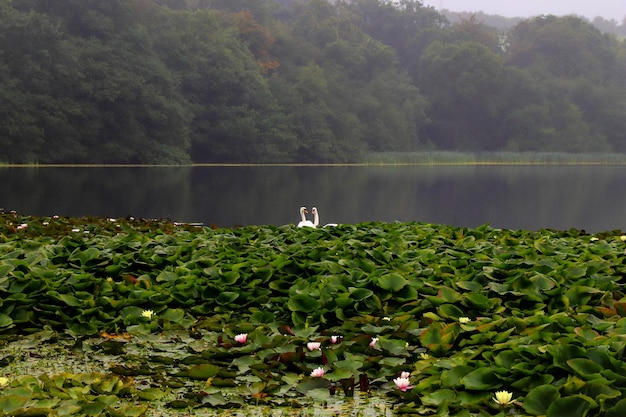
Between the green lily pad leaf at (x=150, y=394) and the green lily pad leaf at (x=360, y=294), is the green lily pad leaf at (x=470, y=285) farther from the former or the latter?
the green lily pad leaf at (x=150, y=394)

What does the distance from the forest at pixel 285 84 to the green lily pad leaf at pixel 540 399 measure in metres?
35.3

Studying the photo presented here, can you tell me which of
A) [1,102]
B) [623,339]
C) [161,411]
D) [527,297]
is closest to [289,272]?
[527,297]

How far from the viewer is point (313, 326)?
4.82 metres

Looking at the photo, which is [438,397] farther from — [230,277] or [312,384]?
[230,277]

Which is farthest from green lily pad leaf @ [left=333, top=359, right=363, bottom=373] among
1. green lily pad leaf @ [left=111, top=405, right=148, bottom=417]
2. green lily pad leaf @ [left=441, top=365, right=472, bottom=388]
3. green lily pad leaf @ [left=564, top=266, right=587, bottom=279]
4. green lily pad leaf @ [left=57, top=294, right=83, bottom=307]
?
green lily pad leaf @ [left=57, top=294, right=83, bottom=307]

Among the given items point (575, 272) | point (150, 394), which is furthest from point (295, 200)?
point (150, 394)

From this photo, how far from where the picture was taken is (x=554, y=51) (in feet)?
253

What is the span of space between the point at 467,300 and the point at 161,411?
6.97ft

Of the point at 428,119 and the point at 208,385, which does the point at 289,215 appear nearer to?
the point at 208,385

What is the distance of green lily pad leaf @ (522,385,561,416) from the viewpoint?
11.2 feet

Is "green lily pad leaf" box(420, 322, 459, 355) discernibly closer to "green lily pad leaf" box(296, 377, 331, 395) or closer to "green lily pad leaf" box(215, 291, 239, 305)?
"green lily pad leaf" box(296, 377, 331, 395)

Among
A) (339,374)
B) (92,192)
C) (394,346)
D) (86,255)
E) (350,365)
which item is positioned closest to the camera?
(339,374)

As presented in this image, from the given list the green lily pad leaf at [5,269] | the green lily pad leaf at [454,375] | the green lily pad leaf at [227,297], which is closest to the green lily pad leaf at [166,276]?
the green lily pad leaf at [227,297]

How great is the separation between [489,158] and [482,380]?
61.4 metres
